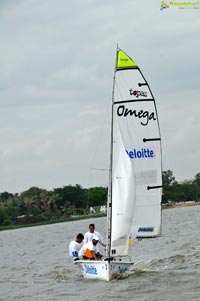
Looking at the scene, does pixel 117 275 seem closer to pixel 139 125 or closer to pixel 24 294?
pixel 24 294

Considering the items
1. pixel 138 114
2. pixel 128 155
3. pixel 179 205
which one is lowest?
pixel 128 155

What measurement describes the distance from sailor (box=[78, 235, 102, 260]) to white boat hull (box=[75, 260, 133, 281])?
424 millimetres

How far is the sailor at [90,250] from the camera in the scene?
23750mm

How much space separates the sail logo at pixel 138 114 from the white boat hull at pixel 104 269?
4544 millimetres

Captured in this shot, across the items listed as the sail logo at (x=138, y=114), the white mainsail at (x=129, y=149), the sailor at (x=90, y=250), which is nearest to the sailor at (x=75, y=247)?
the sailor at (x=90, y=250)

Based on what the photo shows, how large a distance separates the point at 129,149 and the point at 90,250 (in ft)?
11.6

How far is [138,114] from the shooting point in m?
23.3

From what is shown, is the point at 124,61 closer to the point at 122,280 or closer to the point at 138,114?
the point at 138,114

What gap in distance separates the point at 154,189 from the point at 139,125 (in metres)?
2.16

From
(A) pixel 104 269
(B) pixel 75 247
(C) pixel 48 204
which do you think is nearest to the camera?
(A) pixel 104 269

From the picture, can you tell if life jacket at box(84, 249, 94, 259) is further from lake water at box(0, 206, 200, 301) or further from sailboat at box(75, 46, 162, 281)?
lake water at box(0, 206, 200, 301)

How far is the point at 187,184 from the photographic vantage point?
199 metres

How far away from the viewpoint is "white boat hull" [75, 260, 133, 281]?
73.8ft

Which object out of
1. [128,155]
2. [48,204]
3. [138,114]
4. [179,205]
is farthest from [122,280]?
→ [179,205]
